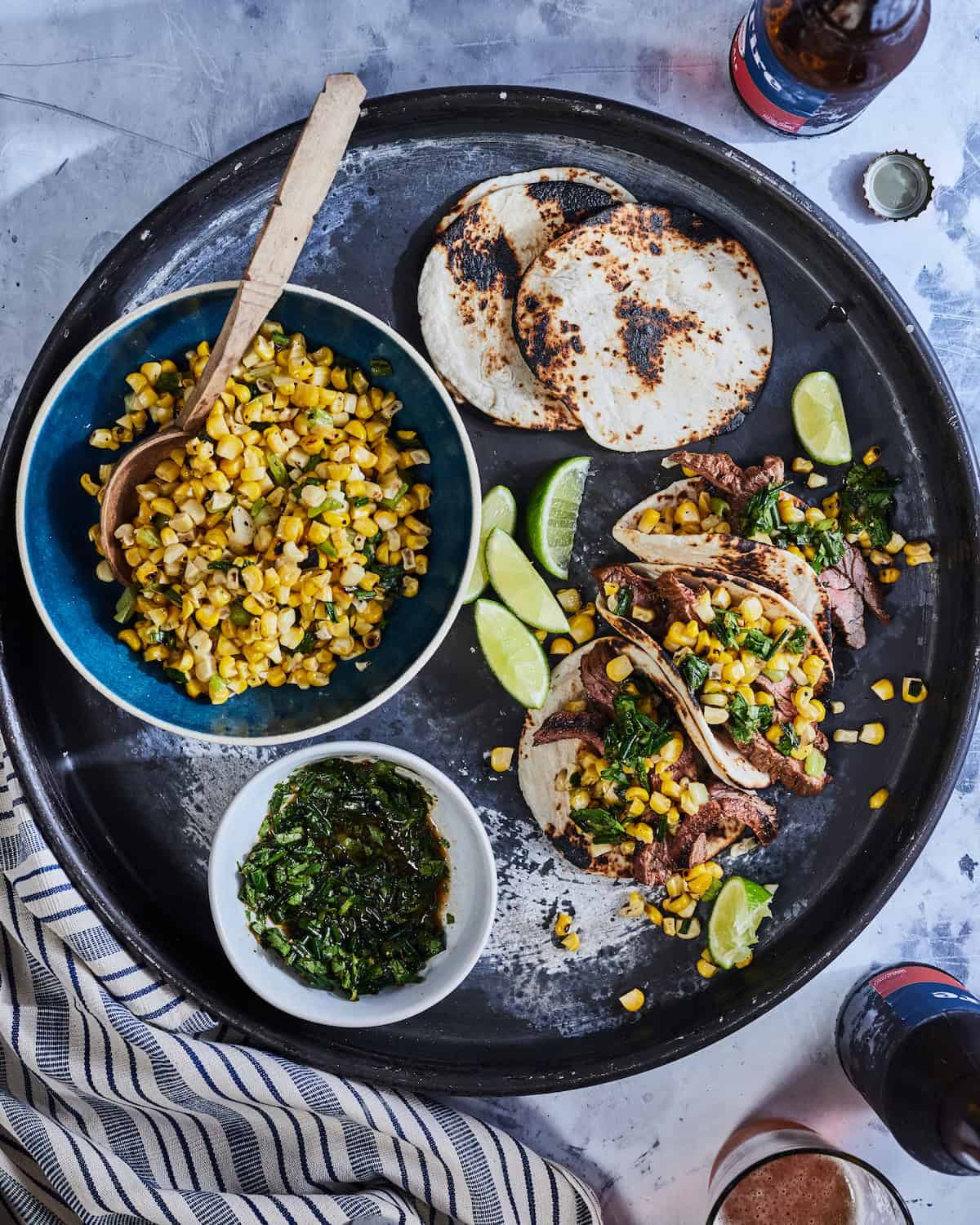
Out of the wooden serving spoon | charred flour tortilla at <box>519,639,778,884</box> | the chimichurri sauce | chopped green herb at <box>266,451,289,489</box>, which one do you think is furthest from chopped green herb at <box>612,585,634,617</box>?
the wooden serving spoon

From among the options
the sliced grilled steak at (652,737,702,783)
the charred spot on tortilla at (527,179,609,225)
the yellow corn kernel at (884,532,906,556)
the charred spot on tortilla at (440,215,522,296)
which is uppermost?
the charred spot on tortilla at (527,179,609,225)

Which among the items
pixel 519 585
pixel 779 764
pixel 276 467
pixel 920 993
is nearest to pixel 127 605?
pixel 276 467

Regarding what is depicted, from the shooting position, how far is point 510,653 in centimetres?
322

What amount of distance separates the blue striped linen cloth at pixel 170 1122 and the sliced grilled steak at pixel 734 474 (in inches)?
90.8

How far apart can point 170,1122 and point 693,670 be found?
2.33 m

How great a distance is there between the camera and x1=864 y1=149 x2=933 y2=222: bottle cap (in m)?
3.39

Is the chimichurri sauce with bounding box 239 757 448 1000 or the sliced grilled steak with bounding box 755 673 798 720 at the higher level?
the sliced grilled steak with bounding box 755 673 798 720

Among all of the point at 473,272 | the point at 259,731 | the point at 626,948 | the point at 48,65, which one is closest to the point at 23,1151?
the point at 259,731

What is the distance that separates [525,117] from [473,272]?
0.53 meters

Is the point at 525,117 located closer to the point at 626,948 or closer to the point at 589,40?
the point at 589,40

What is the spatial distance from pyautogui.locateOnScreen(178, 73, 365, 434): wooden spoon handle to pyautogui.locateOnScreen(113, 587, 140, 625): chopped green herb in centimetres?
84

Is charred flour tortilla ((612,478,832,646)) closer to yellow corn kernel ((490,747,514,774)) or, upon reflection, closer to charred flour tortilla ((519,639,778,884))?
charred flour tortilla ((519,639,778,884))

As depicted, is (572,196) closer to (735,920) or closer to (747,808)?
(747,808)

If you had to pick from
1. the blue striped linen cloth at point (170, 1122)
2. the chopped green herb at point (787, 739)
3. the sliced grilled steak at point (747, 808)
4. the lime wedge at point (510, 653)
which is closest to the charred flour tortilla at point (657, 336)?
the lime wedge at point (510, 653)
